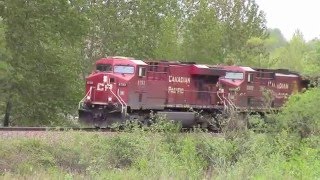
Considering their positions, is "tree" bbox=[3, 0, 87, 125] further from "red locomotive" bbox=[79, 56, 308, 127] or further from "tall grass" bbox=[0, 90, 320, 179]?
"tall grass" bbox=[0, 90, 320, 179]

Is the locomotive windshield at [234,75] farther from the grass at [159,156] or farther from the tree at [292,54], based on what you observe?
the tree at [292,54]

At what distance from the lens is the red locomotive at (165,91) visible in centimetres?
2466

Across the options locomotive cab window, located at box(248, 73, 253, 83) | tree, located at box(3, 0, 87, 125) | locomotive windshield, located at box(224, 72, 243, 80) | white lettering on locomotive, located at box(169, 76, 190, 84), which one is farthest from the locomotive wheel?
locomotive cab window, located at box(248, 73, 253, 83)

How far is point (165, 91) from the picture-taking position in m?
26.0

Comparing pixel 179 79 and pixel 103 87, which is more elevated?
pixel 179 79

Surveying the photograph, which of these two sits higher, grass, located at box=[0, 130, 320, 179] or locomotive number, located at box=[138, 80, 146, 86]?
locomotive number, located at box=[138, 80, 146, 86]

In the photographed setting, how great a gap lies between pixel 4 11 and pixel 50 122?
594 centimetres

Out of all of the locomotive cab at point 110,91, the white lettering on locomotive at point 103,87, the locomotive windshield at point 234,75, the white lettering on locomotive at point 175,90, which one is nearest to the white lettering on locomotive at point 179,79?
the white lettering on locomotive at point 175,90

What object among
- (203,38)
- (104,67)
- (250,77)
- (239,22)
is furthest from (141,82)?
(239,22)

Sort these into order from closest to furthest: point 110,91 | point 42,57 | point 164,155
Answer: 1. point 164,155
2. point 110,91
3. point 42,57

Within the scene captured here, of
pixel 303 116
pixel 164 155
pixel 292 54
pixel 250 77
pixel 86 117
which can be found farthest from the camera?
pixel 292 54

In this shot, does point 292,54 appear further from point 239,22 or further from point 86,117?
point 86,117

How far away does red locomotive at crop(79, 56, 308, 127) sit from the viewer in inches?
971

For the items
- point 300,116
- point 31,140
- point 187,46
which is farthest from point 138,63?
point 187,46
